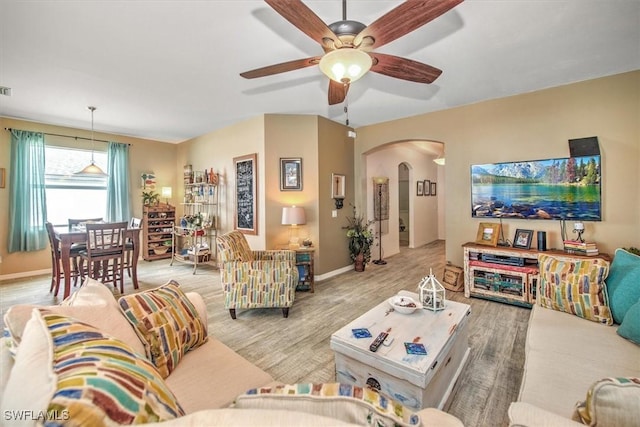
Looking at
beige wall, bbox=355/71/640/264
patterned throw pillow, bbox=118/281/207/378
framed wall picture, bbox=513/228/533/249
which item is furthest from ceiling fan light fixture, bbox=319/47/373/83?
framed wall picture, bbox=513/228/533/249

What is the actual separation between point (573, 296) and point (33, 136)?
25.1ft

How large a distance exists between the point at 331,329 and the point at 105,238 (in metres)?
3.28

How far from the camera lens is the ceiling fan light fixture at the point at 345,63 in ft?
5.31

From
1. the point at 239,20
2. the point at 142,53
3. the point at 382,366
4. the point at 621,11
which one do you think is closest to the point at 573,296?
the point at 382,366

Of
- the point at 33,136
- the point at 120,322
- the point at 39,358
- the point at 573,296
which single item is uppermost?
the point at 33,136

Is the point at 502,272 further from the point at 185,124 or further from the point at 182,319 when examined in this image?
the point at 185,124

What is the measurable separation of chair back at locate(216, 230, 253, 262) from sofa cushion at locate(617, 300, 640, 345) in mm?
3220

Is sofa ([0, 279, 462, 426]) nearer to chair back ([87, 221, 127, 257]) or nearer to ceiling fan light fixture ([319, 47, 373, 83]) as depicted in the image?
ceiling fan light fixture ([319, 47, 373, 83])

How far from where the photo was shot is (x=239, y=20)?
6.92 ft

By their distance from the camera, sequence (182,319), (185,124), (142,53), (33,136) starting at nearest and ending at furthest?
(182,319), (142,53), (33,136), (185,124)

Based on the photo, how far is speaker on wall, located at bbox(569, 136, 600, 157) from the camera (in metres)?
3.04

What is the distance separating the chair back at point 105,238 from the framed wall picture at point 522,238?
5265mm

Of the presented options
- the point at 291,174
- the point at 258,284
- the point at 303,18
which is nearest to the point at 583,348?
the point at 303,18

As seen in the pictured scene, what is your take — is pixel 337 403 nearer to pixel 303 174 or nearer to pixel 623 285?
pixel 623 285
